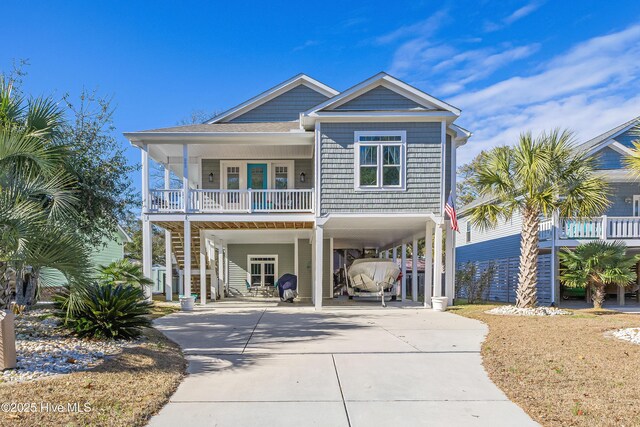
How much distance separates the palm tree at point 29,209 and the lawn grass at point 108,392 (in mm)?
1246

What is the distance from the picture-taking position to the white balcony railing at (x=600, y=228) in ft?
51.7

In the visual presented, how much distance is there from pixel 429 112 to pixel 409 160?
1587mm

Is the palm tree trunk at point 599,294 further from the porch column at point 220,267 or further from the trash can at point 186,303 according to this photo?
the porch column at point 220,267

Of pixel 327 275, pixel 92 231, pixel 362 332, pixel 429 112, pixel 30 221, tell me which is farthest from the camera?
pixel 327 275

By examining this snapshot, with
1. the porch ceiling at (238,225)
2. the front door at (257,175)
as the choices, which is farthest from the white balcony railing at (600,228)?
the front door at (257,175)

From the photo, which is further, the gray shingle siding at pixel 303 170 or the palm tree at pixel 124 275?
the gray shingle siding at pixel 303 170

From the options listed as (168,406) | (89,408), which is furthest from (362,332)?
(89,408)

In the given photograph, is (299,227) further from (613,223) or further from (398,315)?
(613,223)

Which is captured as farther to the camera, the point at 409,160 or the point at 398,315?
the point at 409,160

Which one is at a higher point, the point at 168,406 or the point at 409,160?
the point at 409,160

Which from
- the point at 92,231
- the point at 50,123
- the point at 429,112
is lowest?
the point at 92,231

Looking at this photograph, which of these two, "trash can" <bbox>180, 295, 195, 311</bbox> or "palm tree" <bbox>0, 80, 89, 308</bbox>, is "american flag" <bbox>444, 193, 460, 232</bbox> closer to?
"trash can" <bbox>180, 295, 195, 311</bbox>

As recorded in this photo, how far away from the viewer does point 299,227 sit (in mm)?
15641

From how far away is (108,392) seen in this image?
A: 4.42 meters
